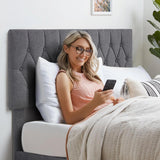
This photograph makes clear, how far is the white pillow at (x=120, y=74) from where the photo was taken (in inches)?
146

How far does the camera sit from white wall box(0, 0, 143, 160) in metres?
3.21

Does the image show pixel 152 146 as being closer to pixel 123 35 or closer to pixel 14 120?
pixel 14 120

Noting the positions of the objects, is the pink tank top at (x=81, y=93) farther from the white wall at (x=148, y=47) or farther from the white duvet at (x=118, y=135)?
the white wall at (x=148, y=47)

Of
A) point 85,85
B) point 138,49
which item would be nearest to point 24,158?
Answer: point 85,85

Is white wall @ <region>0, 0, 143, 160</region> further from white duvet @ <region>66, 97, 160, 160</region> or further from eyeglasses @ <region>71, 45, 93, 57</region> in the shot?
white duvet @ <region>66, 97, 160, 160</region>

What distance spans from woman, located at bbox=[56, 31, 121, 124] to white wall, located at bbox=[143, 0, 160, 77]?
1.29 meters

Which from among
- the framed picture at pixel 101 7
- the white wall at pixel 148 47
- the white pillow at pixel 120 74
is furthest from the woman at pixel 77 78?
the white wall at pixel 148 47

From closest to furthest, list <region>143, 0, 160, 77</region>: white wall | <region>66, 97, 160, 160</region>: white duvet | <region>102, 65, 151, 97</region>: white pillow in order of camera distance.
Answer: <region>66, 97, 160, 160</region>: white duvet, <region>102, 65, 151, 97</region>: white pillow, <region>143, 0, 160, 77</region>: white wall

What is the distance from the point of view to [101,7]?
13.5ft

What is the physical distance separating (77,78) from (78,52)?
0.20 m

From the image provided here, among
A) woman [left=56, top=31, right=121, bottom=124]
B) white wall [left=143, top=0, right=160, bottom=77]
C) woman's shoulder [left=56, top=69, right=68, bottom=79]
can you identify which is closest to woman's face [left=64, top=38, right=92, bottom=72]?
woman [left=56, top=31, right=121, bottom=124]

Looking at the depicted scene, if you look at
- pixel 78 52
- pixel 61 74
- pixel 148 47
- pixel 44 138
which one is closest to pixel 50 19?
pixel 78 52

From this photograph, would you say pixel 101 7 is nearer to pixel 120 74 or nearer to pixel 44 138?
pixel 120 74

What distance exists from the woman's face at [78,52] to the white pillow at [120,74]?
41cm
